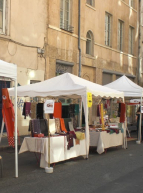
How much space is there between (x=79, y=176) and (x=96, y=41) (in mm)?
13392

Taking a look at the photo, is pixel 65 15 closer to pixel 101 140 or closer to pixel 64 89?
pixel 64 89

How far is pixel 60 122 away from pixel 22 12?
670 cm

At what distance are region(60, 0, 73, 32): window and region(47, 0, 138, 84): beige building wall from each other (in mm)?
228

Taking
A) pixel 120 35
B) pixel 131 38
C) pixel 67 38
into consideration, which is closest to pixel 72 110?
pixel 67 38

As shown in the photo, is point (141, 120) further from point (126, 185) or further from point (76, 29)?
point (126, 185)

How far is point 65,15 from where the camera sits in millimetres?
17594

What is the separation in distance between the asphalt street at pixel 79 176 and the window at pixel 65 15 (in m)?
9.03

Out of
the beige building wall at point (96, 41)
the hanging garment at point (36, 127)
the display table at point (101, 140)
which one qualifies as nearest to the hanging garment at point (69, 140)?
the hanging garment at point (36, 127)

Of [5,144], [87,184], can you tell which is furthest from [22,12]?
[87,184]

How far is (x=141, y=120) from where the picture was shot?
14.9 metres

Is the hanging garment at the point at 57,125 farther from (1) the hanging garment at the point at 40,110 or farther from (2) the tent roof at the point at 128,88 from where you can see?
Result: (2) the tent roof at the point at 128,88

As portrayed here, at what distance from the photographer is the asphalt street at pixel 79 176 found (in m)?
6.46

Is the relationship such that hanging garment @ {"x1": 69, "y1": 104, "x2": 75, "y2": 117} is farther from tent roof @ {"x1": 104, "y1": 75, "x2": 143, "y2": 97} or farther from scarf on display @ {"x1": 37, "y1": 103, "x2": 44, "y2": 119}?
tent roof @ {"x1": 104, "y1": 75, "x2": 143, "y2": 97}

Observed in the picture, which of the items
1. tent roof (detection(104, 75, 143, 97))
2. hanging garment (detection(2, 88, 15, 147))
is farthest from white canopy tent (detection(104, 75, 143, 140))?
hanging garment (detection(2, 88, 15, 147))
